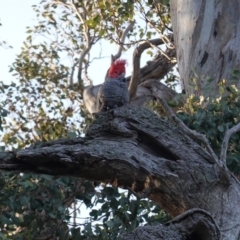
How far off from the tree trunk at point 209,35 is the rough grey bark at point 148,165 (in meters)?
2.72

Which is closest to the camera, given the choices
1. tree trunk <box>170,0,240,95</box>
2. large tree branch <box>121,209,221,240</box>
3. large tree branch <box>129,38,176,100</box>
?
large tree branch <box>121,209,221,240</box>

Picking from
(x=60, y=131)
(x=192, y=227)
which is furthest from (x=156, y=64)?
(x=192, y=227)

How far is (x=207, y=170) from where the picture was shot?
258cm

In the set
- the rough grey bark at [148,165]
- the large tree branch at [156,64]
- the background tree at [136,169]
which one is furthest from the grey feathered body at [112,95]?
the large tree branch at [156,64]

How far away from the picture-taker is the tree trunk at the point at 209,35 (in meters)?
→ 5.40

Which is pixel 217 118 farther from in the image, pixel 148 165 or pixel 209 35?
pixel 209 35

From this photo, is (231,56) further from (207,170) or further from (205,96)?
(207,170)

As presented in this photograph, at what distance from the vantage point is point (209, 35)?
5477 millimetres

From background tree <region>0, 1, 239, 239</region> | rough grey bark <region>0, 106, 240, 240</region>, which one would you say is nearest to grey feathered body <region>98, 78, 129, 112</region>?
background tree <region>0, 1, 239, 239</region>

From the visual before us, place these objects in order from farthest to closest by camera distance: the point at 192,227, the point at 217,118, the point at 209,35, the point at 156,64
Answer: the point at 156,64 → the point at 209,35 → the point at 217,118 → the point at 192,227

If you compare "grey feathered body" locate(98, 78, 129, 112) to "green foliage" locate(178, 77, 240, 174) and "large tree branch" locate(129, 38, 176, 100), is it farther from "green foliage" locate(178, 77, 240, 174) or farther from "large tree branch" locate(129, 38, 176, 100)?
"large tree branch" locate(129, 38, 176, 100)

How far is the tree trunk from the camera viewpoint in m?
5.40

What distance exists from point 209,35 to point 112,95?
4.34ft

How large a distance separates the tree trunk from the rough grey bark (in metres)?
2.72
